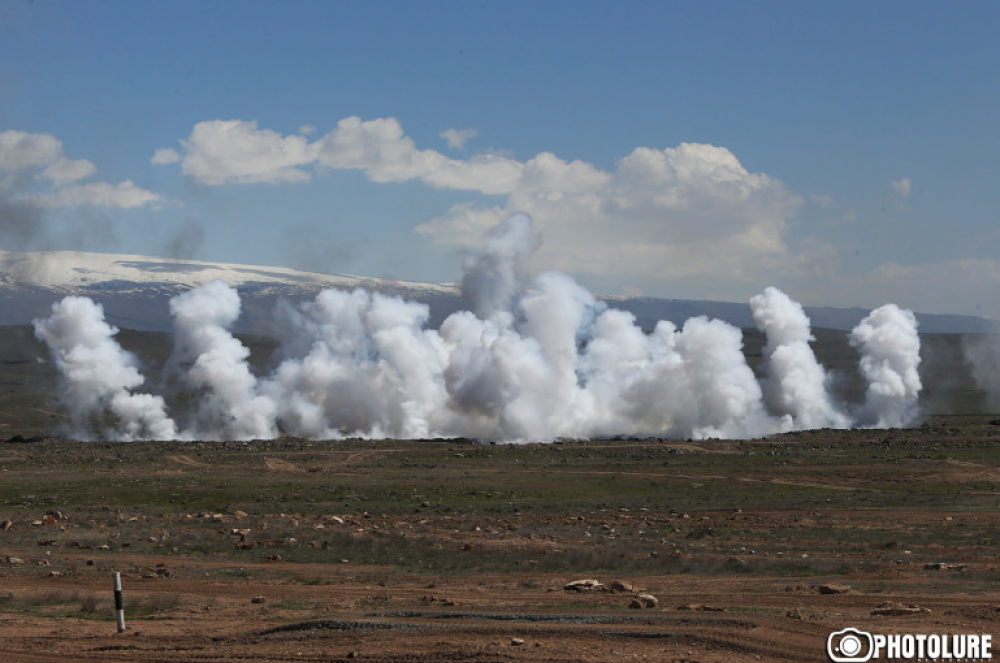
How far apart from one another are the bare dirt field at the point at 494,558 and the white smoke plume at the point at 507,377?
22.3 m

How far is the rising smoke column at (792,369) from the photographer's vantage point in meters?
101

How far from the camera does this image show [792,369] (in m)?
103

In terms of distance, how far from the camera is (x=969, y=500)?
4706 cm


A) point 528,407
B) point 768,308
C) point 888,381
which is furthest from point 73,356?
point 888,381

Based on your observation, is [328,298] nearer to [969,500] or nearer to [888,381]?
[888,381]

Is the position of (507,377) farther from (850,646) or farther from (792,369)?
(850,646)

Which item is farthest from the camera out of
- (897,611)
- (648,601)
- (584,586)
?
(584,586)

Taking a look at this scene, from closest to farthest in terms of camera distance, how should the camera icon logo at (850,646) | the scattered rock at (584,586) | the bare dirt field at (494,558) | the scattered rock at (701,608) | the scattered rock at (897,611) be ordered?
the camera icon logo at (850,646)
the bare dirt field at (494,558)
the scattered rock at (897,611)
the scattered rock at (701,608)
the scattered rock at (584,586)

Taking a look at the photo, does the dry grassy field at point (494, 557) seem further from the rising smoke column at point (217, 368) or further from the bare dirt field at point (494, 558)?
the rising smoke column at point (217, 368)

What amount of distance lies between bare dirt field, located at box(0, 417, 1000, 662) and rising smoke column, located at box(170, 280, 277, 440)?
29.2 m

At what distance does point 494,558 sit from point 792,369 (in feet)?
255

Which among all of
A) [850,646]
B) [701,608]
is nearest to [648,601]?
[701,608]

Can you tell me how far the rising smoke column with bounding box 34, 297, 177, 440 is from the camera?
98.3 metres

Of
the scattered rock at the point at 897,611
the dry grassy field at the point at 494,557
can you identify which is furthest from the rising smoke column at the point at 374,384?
the scattered rock at the point at 897,611
